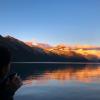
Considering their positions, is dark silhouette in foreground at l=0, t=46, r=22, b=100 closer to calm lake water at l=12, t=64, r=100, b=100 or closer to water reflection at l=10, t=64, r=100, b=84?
calm lake water at l=12, t=64, r=100, b=100

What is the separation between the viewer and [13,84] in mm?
3051

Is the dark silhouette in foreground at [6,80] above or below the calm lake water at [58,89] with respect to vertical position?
above

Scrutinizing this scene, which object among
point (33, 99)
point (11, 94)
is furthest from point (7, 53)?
point (33, 99)

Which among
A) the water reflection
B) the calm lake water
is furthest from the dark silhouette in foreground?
the water reflection

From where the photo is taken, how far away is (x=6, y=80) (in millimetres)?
3082

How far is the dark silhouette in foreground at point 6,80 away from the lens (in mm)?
3033

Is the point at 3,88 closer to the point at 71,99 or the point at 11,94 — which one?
the point at 11,94

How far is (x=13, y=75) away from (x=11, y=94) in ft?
0.54

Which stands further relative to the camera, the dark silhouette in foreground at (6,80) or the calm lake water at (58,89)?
the calm lake water at (58,89)

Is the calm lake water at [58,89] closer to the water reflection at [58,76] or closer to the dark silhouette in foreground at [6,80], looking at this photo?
the water reflection at [58,76]

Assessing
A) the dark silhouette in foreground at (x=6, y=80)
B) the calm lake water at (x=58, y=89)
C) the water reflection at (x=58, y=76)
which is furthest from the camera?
the water reflection at (x=58, y=76)

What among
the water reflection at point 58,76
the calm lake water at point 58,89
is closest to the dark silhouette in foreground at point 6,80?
the calm lake water at point 58,89

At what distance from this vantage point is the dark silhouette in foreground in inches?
119

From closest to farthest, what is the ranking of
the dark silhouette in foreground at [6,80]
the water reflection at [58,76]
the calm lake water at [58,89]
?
the dark silhouette in foreground at [6,80]
the calm lake water at [58,89]
the water reflection at [58,76]
